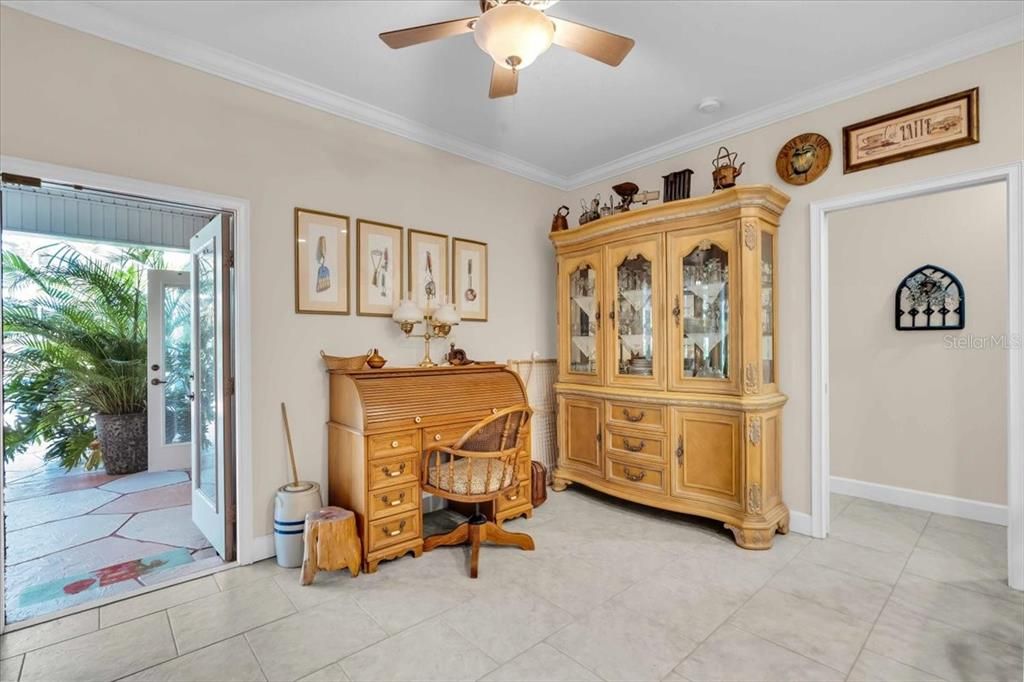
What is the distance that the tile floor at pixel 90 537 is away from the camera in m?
2.40

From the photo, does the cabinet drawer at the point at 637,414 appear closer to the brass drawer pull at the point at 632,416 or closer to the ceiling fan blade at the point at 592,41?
the brass drawer pull at the point at 632,416

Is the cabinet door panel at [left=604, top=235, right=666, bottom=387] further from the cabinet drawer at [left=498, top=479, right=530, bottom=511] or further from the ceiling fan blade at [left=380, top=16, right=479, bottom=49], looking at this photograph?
the ceiling fan blade at [left=380, top=16, right=479, bottom=49]

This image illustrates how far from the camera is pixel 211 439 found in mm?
2930

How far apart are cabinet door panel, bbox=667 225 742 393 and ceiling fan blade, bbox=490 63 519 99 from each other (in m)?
1.61

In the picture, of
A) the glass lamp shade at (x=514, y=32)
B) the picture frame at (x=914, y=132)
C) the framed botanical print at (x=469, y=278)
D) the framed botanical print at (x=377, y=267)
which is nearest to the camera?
the glass lamp shade at (x=514, y=32)

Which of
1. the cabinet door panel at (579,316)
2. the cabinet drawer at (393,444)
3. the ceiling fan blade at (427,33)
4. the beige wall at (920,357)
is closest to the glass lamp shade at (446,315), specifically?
the cabinet drawer at (393,444)

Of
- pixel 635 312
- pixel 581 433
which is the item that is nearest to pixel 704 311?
pixel 635 312

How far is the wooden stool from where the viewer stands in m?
2.39

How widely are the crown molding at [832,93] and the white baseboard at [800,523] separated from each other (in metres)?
2.61

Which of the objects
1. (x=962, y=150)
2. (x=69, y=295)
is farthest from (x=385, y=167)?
(x=69, y=295)

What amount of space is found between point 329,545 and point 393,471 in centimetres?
48

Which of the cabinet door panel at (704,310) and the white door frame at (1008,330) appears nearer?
the white door frame at (1008,330)

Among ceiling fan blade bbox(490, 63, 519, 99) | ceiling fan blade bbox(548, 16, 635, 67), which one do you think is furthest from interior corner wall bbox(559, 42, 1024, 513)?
ceiling fan blade bbox(490, 63, 519, 99)

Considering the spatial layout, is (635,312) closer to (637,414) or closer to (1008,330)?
(637,414)
